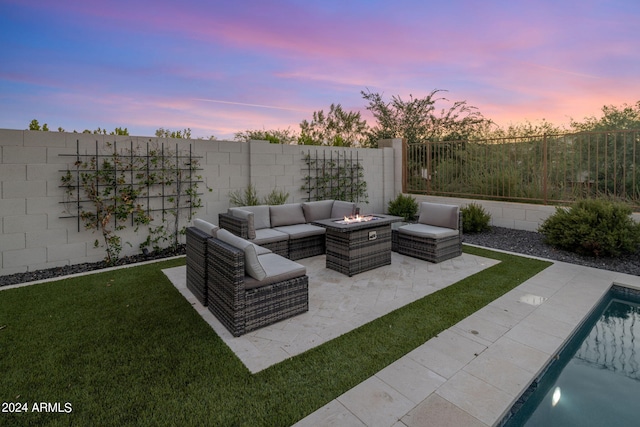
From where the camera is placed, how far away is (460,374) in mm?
2395

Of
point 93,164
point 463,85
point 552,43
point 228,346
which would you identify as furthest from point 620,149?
point 93,164

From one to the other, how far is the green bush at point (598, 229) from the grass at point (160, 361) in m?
2.99

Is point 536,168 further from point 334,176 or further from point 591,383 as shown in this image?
point 591,383

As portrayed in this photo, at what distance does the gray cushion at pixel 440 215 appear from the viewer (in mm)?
5798

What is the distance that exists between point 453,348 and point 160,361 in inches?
101

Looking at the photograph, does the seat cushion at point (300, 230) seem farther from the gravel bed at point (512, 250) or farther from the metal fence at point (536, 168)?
the metal fence at point (536, 168)

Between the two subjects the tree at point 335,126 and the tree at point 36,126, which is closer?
the tree at point 36,126

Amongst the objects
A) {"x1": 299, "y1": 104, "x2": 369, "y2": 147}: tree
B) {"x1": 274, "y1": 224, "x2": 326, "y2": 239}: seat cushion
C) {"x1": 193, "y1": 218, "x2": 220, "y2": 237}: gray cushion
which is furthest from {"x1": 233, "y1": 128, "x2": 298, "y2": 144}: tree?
{"x1": 193, "y1": 218, "x2": 220, "y2": 237}: gray cushion

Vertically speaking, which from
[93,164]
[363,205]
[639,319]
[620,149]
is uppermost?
[620,149]

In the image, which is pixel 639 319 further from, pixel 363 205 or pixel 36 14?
pixel 36 14

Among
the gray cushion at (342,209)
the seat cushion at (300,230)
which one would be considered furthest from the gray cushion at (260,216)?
the gray cushion at (342,209)

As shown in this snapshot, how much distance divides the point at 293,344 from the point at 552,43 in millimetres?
8698

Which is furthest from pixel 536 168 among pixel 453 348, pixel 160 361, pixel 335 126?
pixel 335 126

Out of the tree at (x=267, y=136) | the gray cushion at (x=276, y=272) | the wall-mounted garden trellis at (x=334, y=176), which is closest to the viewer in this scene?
the gray cushion at (x=276, y=272)
